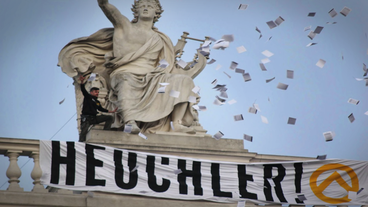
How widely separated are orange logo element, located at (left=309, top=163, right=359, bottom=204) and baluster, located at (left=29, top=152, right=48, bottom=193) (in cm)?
442

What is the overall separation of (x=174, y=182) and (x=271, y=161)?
1.80 meters

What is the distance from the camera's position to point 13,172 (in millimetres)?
10469

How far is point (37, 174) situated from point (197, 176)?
2538mm

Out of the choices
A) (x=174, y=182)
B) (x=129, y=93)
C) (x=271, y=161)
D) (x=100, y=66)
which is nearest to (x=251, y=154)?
(x=271, y=161)

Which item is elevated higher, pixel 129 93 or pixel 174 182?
pixel 129 93

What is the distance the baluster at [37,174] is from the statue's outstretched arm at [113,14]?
134 inches

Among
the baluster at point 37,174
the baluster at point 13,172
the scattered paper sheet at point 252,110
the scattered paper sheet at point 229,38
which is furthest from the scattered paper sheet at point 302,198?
the baluster at point 13,172

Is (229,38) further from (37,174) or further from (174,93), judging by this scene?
(37,174)

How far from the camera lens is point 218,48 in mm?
12133

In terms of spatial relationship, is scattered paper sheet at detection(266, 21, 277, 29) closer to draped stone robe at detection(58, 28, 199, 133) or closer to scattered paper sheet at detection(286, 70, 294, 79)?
scattered paper sheet at detection(286, 70, 294, 79)

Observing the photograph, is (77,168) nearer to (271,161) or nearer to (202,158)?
(202,158)

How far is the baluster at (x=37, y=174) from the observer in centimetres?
1049

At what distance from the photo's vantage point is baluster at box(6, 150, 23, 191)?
10391 mm

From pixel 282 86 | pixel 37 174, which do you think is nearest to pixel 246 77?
pixel 282 86
